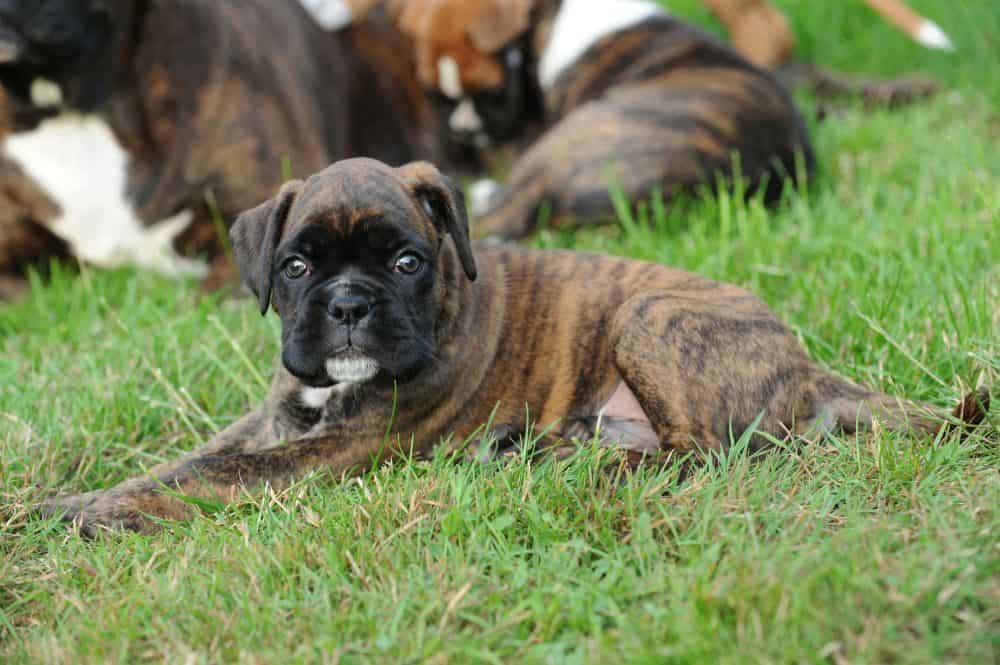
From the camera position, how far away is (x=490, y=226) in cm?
555

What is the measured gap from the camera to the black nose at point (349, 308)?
9.84 ft

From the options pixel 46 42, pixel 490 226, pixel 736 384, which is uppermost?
pixel 46 42

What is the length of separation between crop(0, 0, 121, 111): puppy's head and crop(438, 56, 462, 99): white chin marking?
6.21 feet

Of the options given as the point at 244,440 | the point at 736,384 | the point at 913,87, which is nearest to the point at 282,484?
the point at 244,440

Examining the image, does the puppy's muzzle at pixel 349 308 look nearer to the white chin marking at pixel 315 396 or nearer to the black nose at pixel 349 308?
the black nose at pixel 349 308

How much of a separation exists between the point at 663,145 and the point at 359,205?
2.55m

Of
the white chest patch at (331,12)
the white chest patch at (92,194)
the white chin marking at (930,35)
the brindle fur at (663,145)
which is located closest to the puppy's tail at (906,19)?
the white chin marking at (930,35)

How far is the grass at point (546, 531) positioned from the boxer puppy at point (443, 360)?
131 millimetres

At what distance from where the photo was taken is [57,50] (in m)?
4.57

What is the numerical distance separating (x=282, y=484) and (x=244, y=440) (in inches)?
14.9

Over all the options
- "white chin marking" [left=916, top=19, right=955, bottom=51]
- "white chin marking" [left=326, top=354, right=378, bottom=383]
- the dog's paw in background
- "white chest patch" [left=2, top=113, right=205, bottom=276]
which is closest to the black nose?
"white chin marking" [left=326, top=354, right=378, bottom=383]

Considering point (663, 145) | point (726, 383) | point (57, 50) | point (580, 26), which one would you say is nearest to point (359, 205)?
point (726, 383)

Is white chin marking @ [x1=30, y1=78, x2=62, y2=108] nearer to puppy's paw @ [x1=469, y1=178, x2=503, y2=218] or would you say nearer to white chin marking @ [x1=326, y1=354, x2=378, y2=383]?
puppy's paw @ [x1=469, y1=178, x2=503, y2=218]

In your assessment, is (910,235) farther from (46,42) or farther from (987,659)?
(46,42)
